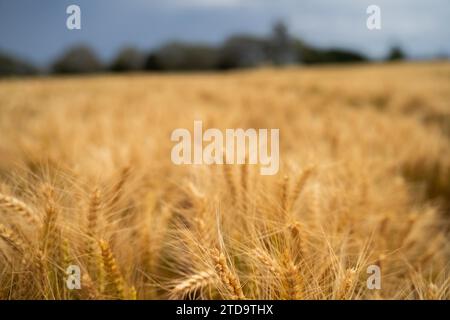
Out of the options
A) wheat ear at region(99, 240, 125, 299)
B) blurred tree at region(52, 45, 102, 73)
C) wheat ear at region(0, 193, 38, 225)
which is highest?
blurred tree at region(52, 45, 102, 73)

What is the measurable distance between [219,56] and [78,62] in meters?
10.1

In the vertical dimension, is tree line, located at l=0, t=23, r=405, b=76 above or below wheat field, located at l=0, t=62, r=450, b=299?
above

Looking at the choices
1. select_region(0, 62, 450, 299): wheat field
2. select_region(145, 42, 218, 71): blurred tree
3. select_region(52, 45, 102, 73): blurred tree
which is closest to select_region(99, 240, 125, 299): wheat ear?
select_region(0, 62, 450, 299): wheat field

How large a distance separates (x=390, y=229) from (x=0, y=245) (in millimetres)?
1041

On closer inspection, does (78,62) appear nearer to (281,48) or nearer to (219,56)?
(219,56)

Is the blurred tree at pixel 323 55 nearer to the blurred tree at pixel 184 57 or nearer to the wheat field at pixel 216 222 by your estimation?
the blurred tree at pixel 184 57

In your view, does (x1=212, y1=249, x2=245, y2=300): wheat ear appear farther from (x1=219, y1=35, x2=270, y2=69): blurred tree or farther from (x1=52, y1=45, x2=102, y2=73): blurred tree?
(x1=219, y1=35, x2=270, y2=69): blurred tree

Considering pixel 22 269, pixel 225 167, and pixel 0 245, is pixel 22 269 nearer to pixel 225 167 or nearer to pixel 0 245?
pixel 0 245

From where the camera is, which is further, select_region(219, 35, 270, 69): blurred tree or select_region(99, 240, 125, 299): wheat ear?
select_region(219, 35, 270, 69): blurred tree

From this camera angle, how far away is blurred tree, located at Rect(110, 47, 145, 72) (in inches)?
969

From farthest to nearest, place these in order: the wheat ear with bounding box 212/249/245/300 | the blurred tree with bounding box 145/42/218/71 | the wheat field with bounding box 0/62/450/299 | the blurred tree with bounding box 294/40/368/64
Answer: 1. the blurred tree with bounding box 294/40/368/64
2. the blurred tree with bounding box 145/42/218/71
3. the wheat field with bounding box 0/62/450/299
4. the wheat ear with bounding box 212/249/245/300

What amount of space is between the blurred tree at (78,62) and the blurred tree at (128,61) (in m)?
1.12

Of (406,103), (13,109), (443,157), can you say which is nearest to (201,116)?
(443,157)
